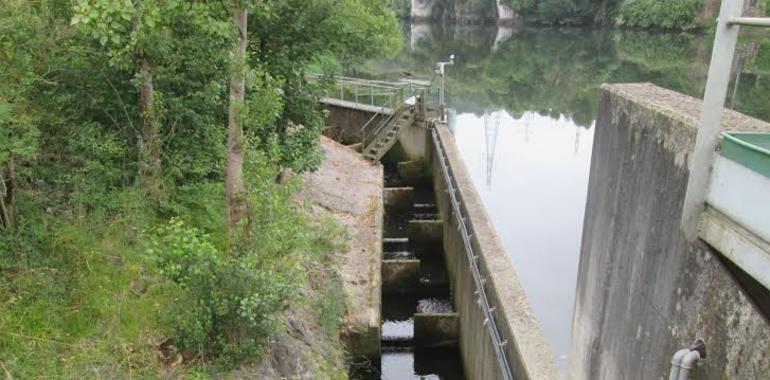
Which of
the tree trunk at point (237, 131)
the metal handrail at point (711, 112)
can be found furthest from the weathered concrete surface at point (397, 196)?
the metal handrail at point (711, 112)

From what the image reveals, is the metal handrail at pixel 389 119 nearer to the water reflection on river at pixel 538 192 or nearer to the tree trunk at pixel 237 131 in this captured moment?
the water reflection on river at pixel 538 192

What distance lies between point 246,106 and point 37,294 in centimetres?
262

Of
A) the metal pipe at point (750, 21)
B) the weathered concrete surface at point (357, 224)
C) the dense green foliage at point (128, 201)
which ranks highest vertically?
the metal pipe at point (750, 21)

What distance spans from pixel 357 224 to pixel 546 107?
73.7 feet

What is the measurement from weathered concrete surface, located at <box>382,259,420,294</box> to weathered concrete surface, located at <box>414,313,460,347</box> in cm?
180

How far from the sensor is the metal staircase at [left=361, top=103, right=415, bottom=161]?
1861cm

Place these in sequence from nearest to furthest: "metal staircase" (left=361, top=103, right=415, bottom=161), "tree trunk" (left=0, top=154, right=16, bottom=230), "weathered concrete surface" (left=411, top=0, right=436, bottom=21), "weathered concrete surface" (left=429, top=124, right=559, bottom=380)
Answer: "tree trunk" (left=0, top=154, right=16, bottom=230) < "weathered concrete surface" (left=429, top=124, right=559, bottom=380) < "metal staircase" (left=361, top=103, right=415, bottom=161) < "weathered concrete surface" (left=411, top=0, right=436, bottom=21)

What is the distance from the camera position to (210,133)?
8164 millimetres

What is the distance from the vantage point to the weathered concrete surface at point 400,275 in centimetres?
1243

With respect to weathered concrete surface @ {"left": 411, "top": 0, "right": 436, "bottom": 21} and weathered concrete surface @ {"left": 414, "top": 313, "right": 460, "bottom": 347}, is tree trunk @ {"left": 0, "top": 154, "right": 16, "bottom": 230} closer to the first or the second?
weathered concrete surface @ {"left": 414, "top": 313, "right": 460, "bottom": 347}

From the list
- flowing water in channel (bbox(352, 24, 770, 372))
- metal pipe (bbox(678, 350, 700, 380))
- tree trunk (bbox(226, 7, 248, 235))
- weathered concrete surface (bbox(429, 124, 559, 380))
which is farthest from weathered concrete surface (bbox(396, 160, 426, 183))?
metal pipe (bbox(678, 350, 700, 380))

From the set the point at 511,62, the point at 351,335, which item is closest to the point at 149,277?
the point at 351,335

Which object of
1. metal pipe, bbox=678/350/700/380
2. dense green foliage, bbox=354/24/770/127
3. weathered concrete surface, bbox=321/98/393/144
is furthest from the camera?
dense green foliage, bbox=354/24/770/127

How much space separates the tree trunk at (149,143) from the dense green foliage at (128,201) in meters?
0.04
